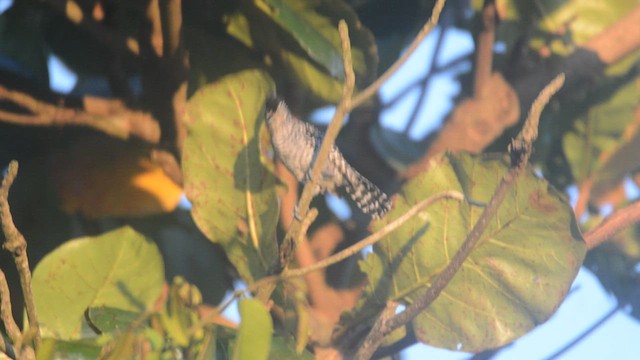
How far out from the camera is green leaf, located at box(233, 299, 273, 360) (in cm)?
55

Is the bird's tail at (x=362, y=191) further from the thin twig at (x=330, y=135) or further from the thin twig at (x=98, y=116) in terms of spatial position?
the thin twig at (x=330, y=135)

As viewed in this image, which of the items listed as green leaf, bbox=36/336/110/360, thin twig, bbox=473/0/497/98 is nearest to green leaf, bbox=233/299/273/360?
green leaf, bbox=36/336/110/360

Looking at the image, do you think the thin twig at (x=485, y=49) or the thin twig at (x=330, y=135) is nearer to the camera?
the thin twig at (x=330, y=135)

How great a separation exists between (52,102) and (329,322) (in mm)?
361

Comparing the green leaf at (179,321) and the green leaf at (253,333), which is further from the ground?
the green leaf at (253,333)

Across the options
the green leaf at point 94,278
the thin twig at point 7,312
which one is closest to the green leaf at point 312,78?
the green leaf at point 94,278

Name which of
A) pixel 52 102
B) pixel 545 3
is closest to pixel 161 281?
pixel 52 102

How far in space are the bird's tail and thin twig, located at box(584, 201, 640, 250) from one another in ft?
0.79

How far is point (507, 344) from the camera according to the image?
2.63 ft

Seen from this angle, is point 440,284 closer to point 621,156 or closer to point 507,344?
point 507,344

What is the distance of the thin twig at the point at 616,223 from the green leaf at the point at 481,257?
3 centimetres

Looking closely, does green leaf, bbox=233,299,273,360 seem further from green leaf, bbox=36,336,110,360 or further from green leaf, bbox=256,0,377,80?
green leaf, bbox=256,0,377,80

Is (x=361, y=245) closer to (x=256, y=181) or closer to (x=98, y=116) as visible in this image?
(x=256, y=181)

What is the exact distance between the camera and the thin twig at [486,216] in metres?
0.53
